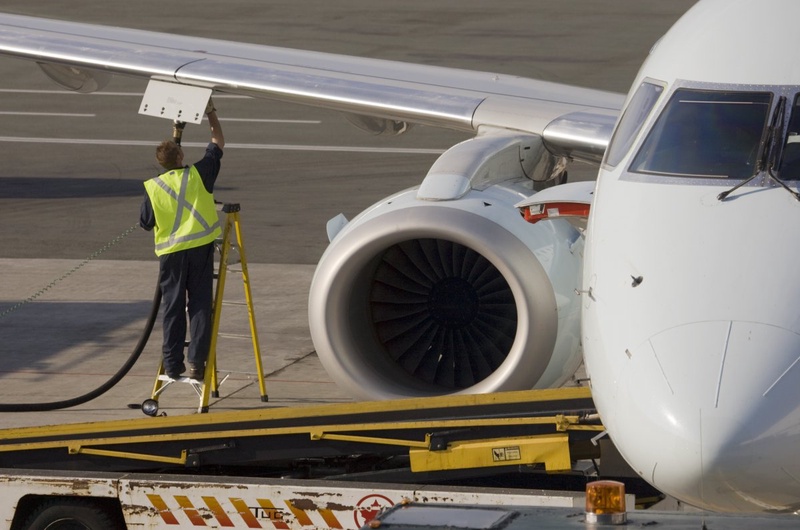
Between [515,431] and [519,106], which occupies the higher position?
[519,106]

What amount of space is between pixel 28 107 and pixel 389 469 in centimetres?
1975

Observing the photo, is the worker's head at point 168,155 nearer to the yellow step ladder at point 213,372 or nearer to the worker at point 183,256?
the worker at point 183,256

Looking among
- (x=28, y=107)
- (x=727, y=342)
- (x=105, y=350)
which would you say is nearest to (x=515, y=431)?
(x=727, y=342)

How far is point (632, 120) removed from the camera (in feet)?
23.0

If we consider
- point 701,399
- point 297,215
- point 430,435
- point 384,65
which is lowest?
point 701,399

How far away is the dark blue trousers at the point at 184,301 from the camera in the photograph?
1058 centimetres

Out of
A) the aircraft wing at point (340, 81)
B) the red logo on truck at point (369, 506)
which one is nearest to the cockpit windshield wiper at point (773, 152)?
the red logo on truck at point (369, 506)

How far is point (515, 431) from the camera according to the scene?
768cm

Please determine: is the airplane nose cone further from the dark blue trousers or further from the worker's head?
the worker's head

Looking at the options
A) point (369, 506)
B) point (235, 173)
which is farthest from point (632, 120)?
point (235, 173)

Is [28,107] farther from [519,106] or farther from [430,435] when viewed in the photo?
[430,435]

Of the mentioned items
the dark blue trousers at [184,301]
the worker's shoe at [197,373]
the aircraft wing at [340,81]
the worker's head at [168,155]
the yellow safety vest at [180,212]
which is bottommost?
the worker's shoe at [197,373]

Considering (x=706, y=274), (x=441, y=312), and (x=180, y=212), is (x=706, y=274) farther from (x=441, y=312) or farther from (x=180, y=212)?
(x=180, y=212)

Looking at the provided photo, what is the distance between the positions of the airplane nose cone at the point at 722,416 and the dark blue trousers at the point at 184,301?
5554 millimetres
